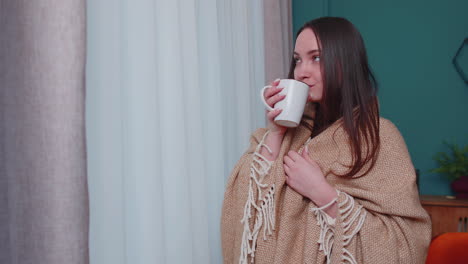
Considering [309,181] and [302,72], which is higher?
[302,72]

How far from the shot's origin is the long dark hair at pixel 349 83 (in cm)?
87

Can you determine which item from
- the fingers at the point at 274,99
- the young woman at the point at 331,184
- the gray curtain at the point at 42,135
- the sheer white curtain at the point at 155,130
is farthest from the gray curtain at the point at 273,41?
the gray curtain at the point at 42,135

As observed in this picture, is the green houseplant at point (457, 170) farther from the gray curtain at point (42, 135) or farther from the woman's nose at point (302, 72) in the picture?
the gray curtain at point (42, 135)

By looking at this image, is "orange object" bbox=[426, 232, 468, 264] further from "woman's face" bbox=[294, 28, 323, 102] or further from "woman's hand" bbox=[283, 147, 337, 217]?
"woman's face" bbox=[294, 28, 323, 102]

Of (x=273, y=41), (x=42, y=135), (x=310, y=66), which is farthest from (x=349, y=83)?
(x=273, y=41)

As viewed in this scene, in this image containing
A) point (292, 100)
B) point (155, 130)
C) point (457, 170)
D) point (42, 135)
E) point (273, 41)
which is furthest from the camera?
point (457, 170)

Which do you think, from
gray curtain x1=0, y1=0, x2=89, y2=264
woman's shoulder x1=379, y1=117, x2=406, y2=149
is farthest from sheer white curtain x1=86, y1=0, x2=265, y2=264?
woman's shoulder x1=379, y1=117, x2=406, y2=149

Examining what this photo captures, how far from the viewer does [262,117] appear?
182 centimetres

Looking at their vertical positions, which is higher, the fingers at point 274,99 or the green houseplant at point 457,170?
the fingers at point 274,99

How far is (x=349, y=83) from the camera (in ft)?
2.91

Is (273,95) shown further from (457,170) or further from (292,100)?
(457,170)

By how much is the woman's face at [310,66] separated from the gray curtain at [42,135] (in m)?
0.49

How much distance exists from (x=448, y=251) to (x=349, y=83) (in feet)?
1.69

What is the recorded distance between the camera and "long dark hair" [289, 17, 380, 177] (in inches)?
34.1
